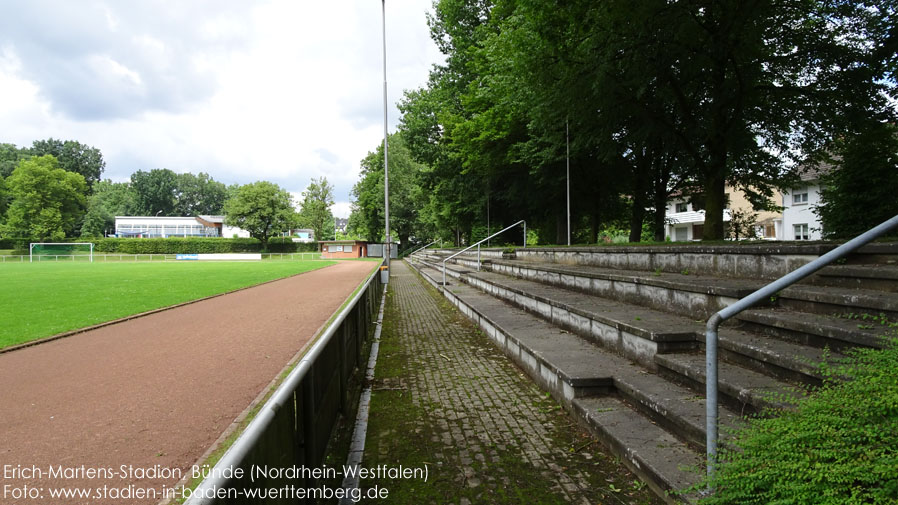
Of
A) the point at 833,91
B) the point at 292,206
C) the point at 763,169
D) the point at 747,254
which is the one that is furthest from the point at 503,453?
the point at 292,206

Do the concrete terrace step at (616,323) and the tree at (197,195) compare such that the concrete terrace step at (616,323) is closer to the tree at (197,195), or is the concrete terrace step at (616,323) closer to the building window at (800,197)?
the building window at (800,197)

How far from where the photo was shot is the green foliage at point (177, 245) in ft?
200

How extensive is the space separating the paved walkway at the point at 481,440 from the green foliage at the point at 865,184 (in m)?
8.34

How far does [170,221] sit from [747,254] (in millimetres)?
98623

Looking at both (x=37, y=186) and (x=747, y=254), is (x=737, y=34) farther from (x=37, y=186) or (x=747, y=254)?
(x=37, y=186)

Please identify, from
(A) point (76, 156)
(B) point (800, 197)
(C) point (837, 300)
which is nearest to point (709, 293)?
(C) point (837, 300)

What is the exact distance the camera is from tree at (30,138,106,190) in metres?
110

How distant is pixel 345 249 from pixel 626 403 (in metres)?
55.3

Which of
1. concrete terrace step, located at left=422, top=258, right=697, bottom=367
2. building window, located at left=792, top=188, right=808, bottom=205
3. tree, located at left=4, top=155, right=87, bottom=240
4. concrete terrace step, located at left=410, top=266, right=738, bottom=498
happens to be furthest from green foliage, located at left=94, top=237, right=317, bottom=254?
concrete terrace step, located at left=410, top=266, right=738, bottom=498

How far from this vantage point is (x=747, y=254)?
493 centimetres

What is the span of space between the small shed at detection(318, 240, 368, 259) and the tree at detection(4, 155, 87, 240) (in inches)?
1587

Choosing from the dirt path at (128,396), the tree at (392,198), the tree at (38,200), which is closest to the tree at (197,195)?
the tree at (38,200)

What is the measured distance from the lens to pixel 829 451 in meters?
1.75

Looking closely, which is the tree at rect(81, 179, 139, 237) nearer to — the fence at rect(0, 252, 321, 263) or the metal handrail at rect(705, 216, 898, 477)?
the fence at rect(0, 252, 321, 263)
